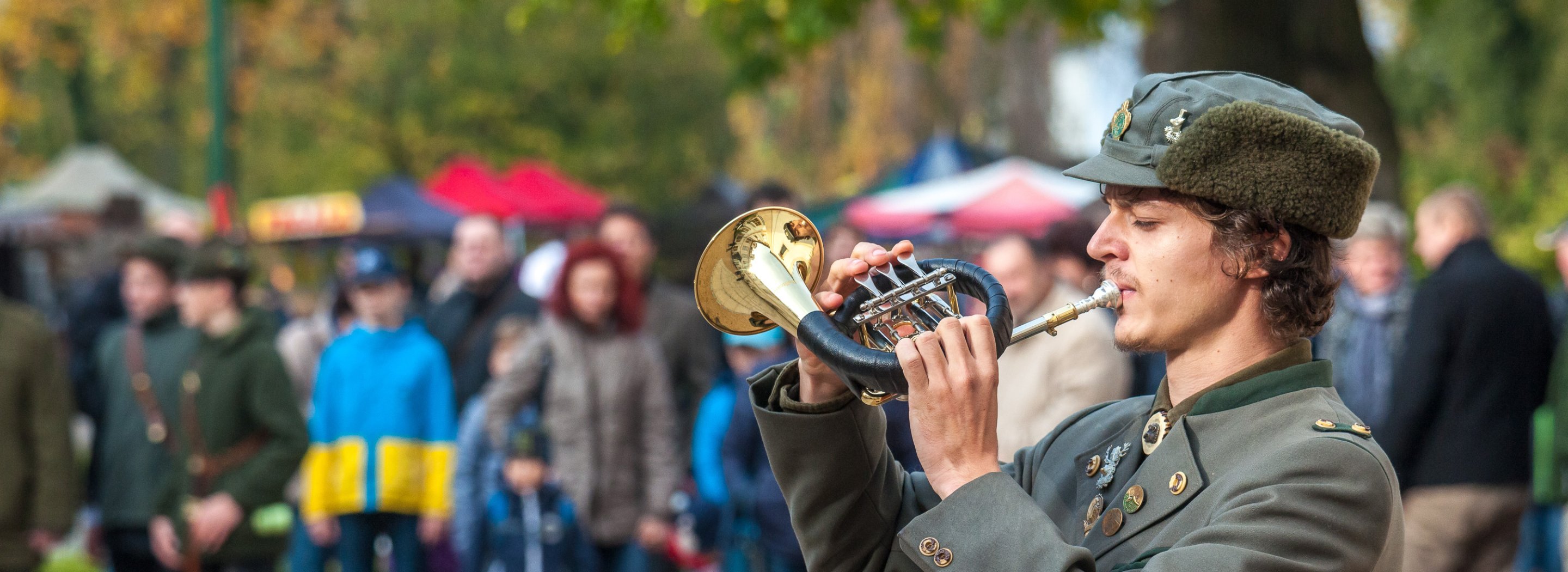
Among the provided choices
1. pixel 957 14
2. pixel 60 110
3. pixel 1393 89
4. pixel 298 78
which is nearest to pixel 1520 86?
pixel 1393 89

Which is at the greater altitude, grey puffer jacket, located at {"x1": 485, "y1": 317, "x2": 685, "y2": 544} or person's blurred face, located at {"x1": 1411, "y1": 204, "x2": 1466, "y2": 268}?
person's blurred face, located at {"x1": 1411, "y1": 204, "x2": 1466, "y2": 268}

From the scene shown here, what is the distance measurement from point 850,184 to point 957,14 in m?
10.4

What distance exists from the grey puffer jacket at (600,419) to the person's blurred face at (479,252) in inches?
46.5

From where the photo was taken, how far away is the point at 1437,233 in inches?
251

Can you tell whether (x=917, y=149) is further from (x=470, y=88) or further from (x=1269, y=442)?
(x=1269, y=442)

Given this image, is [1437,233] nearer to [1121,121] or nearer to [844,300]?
[1121,121]

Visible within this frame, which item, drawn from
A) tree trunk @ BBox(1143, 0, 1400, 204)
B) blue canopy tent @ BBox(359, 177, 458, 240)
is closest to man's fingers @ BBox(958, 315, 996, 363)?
tree trunk @ BBox(1143, 0, 1400, 204)

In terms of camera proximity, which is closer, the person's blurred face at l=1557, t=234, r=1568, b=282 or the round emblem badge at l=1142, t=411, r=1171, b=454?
the round emblem badge at l=1142, t=411, r=1171, b=454

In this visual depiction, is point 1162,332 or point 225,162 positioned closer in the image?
point 1162,332

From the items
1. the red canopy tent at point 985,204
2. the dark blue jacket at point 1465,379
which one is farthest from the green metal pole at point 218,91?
the dark blue jacket at point 1465,379

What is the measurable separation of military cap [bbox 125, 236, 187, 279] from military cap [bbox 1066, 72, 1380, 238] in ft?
17.8

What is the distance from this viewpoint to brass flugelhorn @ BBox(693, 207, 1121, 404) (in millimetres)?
2199

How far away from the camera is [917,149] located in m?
17.3

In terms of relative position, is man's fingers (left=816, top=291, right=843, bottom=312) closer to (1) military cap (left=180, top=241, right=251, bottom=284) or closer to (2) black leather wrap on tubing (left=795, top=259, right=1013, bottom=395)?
(2) black leather wrap on tubing (left=795, top=259, right=1013, bottom=395)
